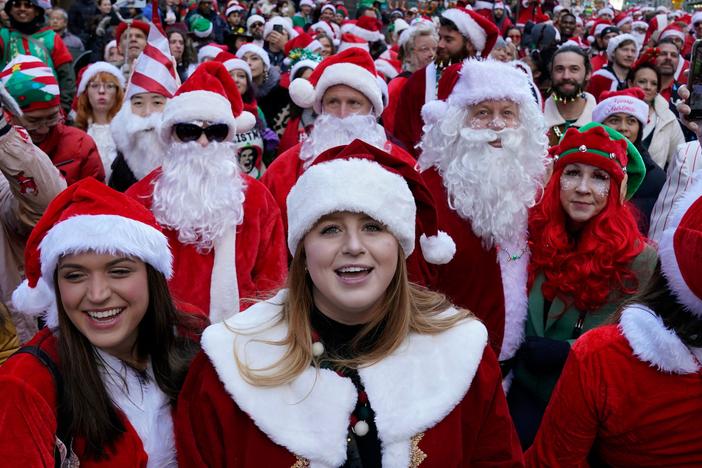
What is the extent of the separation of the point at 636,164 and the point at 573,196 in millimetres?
557

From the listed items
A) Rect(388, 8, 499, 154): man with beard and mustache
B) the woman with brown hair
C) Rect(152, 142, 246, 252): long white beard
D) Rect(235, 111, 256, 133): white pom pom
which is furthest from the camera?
the woman with brown hair

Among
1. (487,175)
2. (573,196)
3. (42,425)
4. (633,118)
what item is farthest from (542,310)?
(633,118)

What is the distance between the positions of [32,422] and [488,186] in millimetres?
2514

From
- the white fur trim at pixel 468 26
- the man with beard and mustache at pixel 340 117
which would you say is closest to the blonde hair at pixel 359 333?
the man with beard and mustache at pixel 340 117

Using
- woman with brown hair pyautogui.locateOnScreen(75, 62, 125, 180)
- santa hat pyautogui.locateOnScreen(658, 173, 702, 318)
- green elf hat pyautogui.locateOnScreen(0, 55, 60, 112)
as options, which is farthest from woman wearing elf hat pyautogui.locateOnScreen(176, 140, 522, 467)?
woman with brown hair pyautogui.locateOnScreen(75, 62, 125, 180)

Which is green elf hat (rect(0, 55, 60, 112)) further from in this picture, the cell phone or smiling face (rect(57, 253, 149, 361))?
the cell phone

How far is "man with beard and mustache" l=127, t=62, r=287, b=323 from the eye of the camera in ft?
12.7

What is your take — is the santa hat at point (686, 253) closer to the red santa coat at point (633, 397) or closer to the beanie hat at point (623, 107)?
the red santa coat at point (633, 397)

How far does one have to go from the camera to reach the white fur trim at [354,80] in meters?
5.07

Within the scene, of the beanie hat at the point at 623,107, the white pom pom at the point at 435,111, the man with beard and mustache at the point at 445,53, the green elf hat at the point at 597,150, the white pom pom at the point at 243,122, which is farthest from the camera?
the man with beard and mustache at the point at 445,53

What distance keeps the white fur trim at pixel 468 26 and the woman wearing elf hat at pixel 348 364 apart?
453cm

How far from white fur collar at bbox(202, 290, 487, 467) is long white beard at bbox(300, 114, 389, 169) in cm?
271

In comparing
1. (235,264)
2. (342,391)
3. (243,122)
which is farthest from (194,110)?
(342,391)

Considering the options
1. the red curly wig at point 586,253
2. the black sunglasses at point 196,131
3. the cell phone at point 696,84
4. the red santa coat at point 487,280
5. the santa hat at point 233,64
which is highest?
the cell phone at point 696,84
